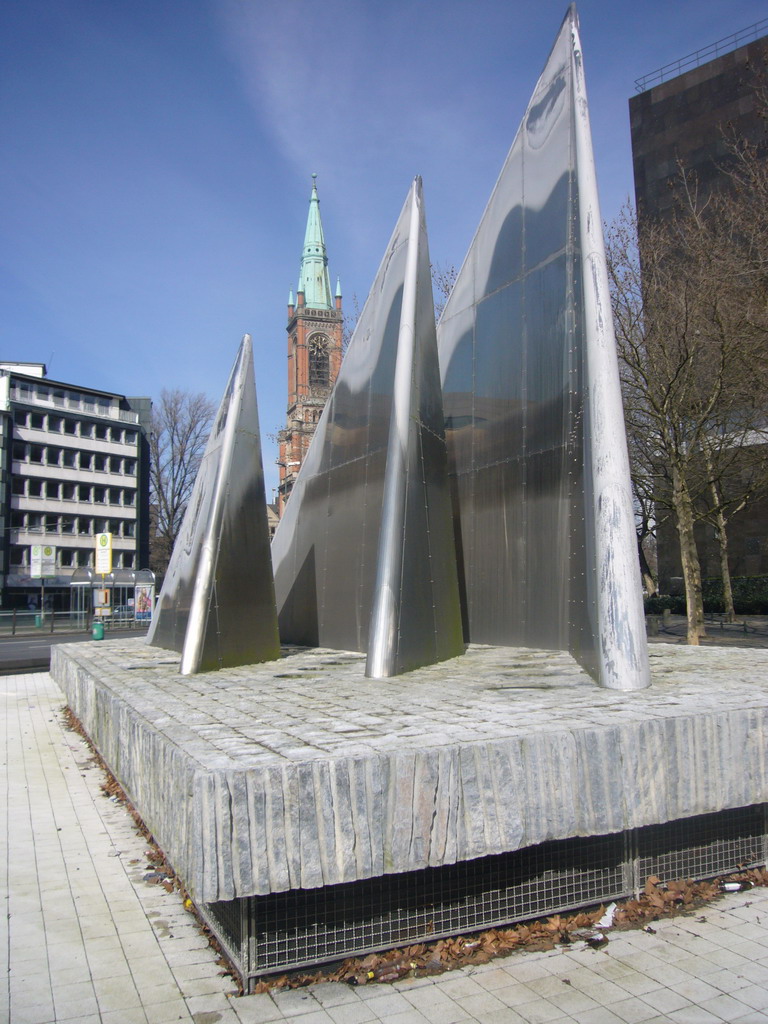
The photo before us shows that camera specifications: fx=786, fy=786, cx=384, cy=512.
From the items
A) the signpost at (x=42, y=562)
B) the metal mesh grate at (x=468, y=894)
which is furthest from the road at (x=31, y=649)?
the metal mesh grate at (x=468, y=894)

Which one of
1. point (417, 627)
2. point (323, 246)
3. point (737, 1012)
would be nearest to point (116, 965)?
point (737, 1012)

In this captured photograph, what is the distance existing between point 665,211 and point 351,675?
107 feet

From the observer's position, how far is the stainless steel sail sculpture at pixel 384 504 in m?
8.26

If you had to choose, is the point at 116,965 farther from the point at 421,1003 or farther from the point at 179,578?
the point at 179,578

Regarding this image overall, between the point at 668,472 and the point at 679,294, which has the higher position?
the point at 679,294

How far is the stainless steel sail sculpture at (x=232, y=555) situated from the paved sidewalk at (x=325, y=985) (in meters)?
3.59

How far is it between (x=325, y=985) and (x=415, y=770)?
1.19 m

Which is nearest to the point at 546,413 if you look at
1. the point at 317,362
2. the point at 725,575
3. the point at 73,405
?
the point at 725,575

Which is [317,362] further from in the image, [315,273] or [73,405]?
[73,405]

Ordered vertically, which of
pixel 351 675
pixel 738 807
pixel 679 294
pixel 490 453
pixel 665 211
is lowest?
pixel 738 807

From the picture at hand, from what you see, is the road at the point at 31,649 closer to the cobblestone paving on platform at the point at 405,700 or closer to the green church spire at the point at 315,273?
the cobblestone paving on platform at the point at 405,700

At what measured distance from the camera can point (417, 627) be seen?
827cm

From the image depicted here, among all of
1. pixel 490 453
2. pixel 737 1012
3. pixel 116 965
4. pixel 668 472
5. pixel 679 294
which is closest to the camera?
pixel 737 1012

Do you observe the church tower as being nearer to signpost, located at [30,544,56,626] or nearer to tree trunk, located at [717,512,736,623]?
signpost, located at [30,544,56,626]
